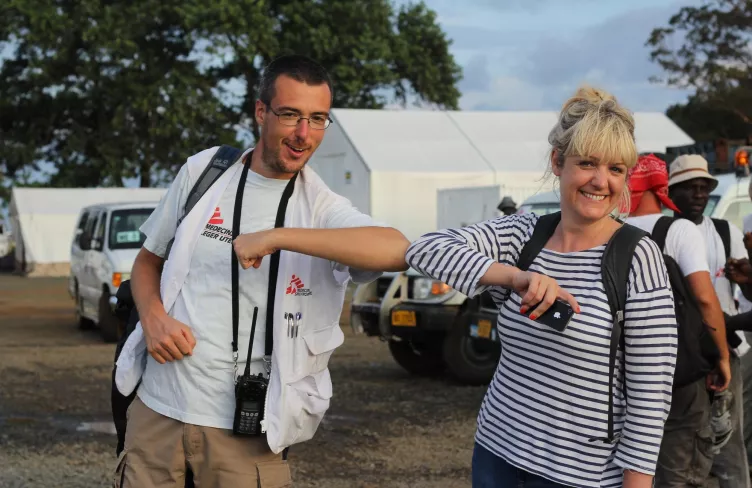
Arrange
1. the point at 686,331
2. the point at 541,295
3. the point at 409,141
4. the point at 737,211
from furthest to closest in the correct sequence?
the point at 409,141 < the point at 737,211 < the point at 686,331 < the point at 541,295

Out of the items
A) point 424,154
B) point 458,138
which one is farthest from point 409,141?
point 458,138

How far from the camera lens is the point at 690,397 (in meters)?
4.60

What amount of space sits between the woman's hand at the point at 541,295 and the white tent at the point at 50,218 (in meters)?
31.4

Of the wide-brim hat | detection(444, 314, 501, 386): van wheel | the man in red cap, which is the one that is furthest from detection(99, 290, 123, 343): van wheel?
the man in red cap

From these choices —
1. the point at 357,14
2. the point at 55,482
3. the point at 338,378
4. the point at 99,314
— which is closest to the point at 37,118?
the point at 357,14

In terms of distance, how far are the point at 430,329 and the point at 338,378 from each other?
4.98ft

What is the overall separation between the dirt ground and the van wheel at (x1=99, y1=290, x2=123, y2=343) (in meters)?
0.56

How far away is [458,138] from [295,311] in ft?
90.4

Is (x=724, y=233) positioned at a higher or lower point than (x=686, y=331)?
higher

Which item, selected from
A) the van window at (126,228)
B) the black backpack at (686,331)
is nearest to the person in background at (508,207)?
the van window at (126,228)

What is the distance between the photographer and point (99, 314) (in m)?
14.7

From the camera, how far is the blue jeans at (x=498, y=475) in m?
2.86

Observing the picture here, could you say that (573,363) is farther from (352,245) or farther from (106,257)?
(106,257)

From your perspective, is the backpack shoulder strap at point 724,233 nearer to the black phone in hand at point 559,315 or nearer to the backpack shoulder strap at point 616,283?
the backpack shoulder strap at point 616,283
